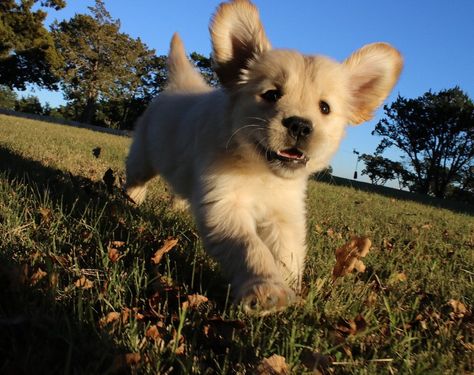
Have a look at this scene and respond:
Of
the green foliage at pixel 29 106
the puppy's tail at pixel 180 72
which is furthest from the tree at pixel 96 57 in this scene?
the puppy's tail at pixel 180 72

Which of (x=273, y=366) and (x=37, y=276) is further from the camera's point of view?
(x=37, y=276)

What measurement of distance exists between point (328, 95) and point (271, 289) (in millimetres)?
1386

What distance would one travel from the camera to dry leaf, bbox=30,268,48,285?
171 centimetres

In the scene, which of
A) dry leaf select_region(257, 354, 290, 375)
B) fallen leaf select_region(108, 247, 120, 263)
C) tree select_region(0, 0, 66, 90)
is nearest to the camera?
dry leaf select_region(257, 354, 290, 375)

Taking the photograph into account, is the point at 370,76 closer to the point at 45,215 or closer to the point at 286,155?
the point at 286,155

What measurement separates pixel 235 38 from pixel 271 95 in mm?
517

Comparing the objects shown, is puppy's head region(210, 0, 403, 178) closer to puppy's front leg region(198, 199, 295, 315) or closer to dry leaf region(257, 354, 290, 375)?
puppy's front leg region(198, 199, 295, 315)

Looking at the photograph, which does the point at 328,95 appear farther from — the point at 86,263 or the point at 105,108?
the point at 105,108

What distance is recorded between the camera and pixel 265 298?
1.76 m

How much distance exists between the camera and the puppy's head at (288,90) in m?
2.48

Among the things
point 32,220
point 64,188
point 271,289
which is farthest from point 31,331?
point 64,188

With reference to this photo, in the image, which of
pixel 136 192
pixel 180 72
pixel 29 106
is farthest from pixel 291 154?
pixel 29 106

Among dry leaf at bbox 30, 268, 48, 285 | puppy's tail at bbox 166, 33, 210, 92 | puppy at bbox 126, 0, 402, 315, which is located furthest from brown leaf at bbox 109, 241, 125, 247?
puppy's tail at bbox 166, 33, 210, 92

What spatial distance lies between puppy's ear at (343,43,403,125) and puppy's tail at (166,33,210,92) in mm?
1756
